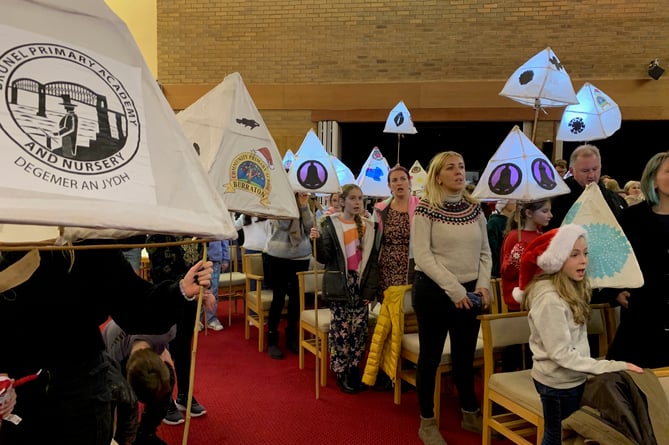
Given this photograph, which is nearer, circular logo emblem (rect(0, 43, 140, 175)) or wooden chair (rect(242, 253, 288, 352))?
circular logo emblem (rect(0, 43, 140, 175))

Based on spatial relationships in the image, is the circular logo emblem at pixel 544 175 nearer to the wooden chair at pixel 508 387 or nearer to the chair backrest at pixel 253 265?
the wooden chair at pixel 508 387

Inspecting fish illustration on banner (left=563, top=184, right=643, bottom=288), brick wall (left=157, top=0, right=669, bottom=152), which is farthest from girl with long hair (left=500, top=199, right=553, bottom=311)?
brick wall (left=157, top=0, right=669, bottom=152)

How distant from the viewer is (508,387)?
238cm

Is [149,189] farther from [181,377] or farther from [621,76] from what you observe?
[621,76]

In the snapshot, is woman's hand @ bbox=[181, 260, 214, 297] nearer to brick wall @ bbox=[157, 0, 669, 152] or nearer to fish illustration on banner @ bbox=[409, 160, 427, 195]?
fish illustration on banner @ bbox=[409, 160, 427, 195]

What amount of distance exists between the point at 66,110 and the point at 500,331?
2.24 metres

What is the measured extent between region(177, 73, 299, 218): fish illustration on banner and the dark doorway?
7120mm

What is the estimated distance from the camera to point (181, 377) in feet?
9.93

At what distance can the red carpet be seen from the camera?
290cm

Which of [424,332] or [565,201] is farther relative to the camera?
[565,201]

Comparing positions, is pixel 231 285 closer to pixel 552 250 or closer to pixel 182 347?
pixel 182 347

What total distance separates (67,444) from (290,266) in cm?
296

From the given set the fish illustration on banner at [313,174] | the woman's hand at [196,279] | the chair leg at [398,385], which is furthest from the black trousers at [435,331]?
the woman's hand at [196,279]

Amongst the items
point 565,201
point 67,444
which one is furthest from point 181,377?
point 565,201
